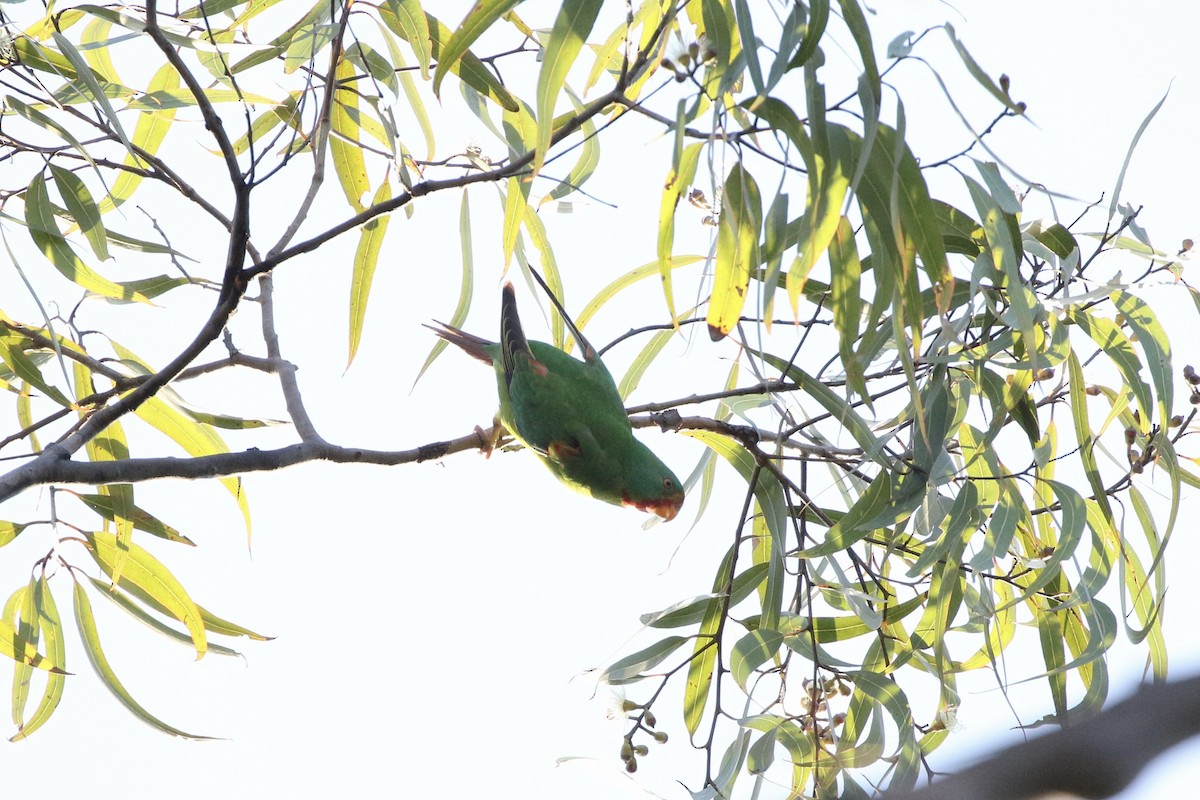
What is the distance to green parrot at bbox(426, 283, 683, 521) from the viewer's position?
285 centimetres

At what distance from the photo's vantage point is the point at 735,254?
75.1 inches

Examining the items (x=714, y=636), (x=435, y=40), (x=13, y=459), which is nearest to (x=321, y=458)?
(x=13, y=459)

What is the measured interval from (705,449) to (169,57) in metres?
1.62

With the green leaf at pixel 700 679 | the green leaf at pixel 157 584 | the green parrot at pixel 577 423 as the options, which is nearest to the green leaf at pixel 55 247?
the green leaf at pixel 157 584

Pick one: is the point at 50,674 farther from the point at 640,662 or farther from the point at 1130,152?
the point at 1130,152

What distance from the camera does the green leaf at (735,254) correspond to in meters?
1.94

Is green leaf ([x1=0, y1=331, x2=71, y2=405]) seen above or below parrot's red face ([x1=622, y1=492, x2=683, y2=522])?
above

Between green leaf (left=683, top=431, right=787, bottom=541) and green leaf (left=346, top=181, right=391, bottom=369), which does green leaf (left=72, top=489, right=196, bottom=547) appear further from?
green leaf (left=683, top=431, right=787, bottom=541)

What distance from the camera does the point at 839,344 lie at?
1.92 metres

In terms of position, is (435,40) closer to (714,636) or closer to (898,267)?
(898,267)

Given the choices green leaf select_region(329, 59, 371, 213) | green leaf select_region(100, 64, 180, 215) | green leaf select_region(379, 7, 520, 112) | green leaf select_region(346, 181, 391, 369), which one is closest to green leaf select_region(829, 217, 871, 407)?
green leaf select_region(379, 7, 520, 112)

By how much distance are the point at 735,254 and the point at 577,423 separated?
1103 millimetres

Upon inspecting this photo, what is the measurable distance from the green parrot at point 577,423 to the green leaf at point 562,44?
43.3 inches

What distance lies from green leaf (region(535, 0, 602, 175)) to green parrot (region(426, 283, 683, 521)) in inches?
43.3
